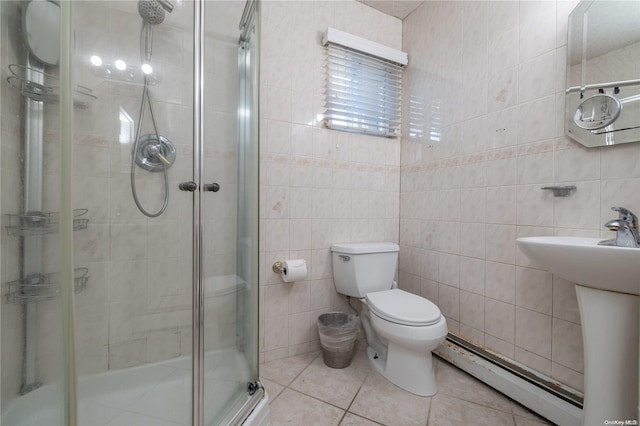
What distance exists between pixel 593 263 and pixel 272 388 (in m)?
1.46

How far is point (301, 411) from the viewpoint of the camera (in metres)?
1.29

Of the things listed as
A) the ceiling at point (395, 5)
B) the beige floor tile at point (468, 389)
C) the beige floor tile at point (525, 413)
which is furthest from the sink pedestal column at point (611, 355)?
the ceiling at point (395, 5)

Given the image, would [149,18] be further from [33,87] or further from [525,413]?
[525,413]

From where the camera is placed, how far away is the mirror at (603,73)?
106 centimetres

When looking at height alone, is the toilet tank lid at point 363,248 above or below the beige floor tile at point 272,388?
above

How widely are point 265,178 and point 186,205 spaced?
746mm

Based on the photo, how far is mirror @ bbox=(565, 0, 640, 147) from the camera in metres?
1.06

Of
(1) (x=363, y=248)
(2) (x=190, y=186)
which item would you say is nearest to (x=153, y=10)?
(2) (x=190, y=186)

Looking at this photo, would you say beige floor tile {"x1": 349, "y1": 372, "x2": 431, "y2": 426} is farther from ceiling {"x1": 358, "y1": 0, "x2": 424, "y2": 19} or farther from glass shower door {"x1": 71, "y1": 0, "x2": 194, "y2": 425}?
ceiling {"x1": 358, "y1": 0, "x2": 424, "y2": 19}

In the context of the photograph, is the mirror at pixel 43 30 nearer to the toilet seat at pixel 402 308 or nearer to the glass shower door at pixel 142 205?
the glass shower door at pixel 142 205

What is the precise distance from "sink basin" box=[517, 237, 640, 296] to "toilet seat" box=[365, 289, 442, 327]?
53 centimetres

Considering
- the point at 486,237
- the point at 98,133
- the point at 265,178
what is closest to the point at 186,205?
the point at 98,133

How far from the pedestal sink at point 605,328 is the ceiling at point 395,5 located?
1842 mm

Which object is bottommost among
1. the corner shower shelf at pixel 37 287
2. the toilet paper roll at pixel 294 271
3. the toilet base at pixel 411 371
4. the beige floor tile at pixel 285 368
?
the beige floor tile at pixel 285 368
